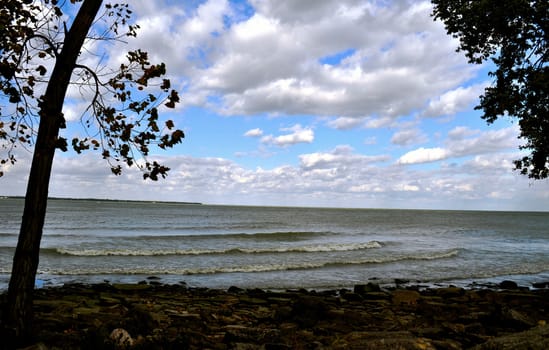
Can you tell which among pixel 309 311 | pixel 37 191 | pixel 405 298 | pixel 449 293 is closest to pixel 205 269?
pixel 405 298

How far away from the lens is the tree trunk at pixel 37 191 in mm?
6172

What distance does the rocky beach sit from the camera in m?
6.47

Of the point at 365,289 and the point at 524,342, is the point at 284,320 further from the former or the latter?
the point at 365,289

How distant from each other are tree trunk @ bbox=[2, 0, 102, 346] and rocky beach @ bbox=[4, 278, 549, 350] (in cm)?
54

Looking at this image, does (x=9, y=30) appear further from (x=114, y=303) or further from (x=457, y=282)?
(x=457, y=282)

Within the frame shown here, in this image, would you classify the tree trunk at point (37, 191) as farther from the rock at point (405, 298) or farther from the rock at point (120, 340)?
the rock at point (405, 298)

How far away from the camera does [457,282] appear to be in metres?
19.6

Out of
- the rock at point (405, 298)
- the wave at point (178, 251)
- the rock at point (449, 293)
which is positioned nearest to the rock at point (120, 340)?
the rock at point (405, 298)

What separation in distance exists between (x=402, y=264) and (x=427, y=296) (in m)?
11.2

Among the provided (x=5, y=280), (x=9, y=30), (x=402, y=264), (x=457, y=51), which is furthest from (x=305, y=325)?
(x=402, y=264)

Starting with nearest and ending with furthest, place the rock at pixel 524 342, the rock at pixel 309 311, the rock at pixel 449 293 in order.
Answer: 1. the rock at pixel 524 342
2. the rock at pixel 309 311
3. the rock at pixel 449 293

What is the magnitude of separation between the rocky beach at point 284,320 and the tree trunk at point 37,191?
1.76 feet

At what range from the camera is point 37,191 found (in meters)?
6.24

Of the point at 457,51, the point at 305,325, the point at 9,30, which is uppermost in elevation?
the point at 457,51
